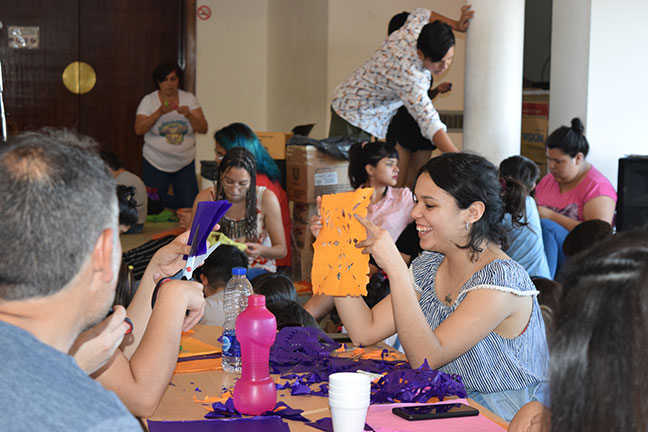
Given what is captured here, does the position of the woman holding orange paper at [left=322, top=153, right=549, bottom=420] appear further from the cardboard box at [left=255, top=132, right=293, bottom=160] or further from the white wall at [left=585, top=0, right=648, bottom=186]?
the cardboard box at [left=255, top=132, right=293, bottom=160]

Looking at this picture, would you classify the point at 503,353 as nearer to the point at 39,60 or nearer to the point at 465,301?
the point at 465,301

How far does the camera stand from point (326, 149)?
222 inches

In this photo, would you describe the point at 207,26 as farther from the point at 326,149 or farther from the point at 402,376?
the point at 402,376

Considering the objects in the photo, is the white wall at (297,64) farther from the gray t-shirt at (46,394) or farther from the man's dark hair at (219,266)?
the gray t-shirt at (46,394)

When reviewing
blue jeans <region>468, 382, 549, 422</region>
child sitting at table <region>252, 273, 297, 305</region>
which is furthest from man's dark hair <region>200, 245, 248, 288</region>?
blue jeans <region>468, 382, 549, 422</region>

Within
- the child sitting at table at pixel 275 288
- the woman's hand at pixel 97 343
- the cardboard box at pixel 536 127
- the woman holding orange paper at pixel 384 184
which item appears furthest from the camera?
the cardboard box at pixel 536 127

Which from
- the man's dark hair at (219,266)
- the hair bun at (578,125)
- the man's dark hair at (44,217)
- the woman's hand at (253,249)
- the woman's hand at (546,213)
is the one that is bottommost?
the woman's hand at (253,249)

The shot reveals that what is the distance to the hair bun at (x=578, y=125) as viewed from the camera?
5.13 m

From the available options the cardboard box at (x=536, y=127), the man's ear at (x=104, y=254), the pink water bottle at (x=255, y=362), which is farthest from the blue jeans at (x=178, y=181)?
the man's ear at (x=104, y=254)

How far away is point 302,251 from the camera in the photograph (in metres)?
5.74

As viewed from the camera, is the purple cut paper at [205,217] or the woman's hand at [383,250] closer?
the purple cut paper at [205,217]

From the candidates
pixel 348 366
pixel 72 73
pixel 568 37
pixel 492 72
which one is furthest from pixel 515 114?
pixel 72 73

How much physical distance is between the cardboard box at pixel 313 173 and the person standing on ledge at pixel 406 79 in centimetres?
35

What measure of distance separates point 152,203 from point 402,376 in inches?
253
